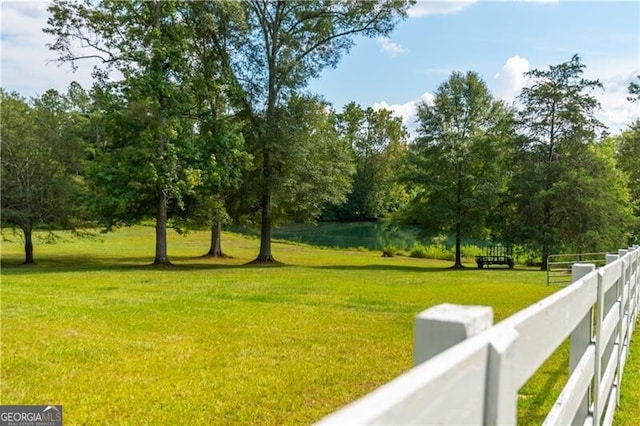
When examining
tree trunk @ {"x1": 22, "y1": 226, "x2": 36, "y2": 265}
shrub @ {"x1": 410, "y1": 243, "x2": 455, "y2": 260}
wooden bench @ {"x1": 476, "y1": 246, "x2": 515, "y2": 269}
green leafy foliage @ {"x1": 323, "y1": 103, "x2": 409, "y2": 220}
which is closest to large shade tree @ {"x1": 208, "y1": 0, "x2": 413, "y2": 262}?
tree trunk @ {"x1": 22, "y1": 226, "x2": 36, "y2": 265}

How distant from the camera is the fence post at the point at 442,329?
95 cm

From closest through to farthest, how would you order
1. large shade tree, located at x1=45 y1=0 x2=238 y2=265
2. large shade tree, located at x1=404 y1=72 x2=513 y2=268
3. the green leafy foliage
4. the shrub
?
large shade tree, located at x1=45 y1=0 x2=238 y2=265
large shade tree, located at x1=404 y1=72 x2=513 y2=268
the shrub
the green leafy foliage

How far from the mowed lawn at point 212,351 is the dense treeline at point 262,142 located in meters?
9.35

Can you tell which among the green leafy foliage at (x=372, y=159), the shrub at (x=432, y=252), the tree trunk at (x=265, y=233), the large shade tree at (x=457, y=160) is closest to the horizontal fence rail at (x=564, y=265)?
the large shade tree at (x=457, y=160)

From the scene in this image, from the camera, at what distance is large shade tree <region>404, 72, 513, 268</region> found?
82.8ft

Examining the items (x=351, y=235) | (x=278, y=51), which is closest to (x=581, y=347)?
(x=278, y=51)

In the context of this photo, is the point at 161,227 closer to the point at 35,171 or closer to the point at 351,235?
the point at 35,171

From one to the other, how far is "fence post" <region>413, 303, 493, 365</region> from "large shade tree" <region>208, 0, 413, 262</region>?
2127cm

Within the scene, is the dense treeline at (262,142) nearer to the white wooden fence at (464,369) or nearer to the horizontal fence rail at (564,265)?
the horizontal fence rail at (564,265)

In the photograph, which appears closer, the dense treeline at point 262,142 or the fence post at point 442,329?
the fence post at point 442,329

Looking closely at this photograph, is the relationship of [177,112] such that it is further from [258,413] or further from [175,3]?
[258,413]

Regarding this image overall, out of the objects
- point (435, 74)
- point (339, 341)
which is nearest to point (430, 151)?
point (435, 74)

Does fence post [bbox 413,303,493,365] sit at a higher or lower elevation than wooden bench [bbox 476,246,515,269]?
higher

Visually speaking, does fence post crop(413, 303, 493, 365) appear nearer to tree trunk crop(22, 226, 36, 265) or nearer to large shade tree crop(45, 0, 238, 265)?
large shade tree crop(45, 0, 238, 265)
